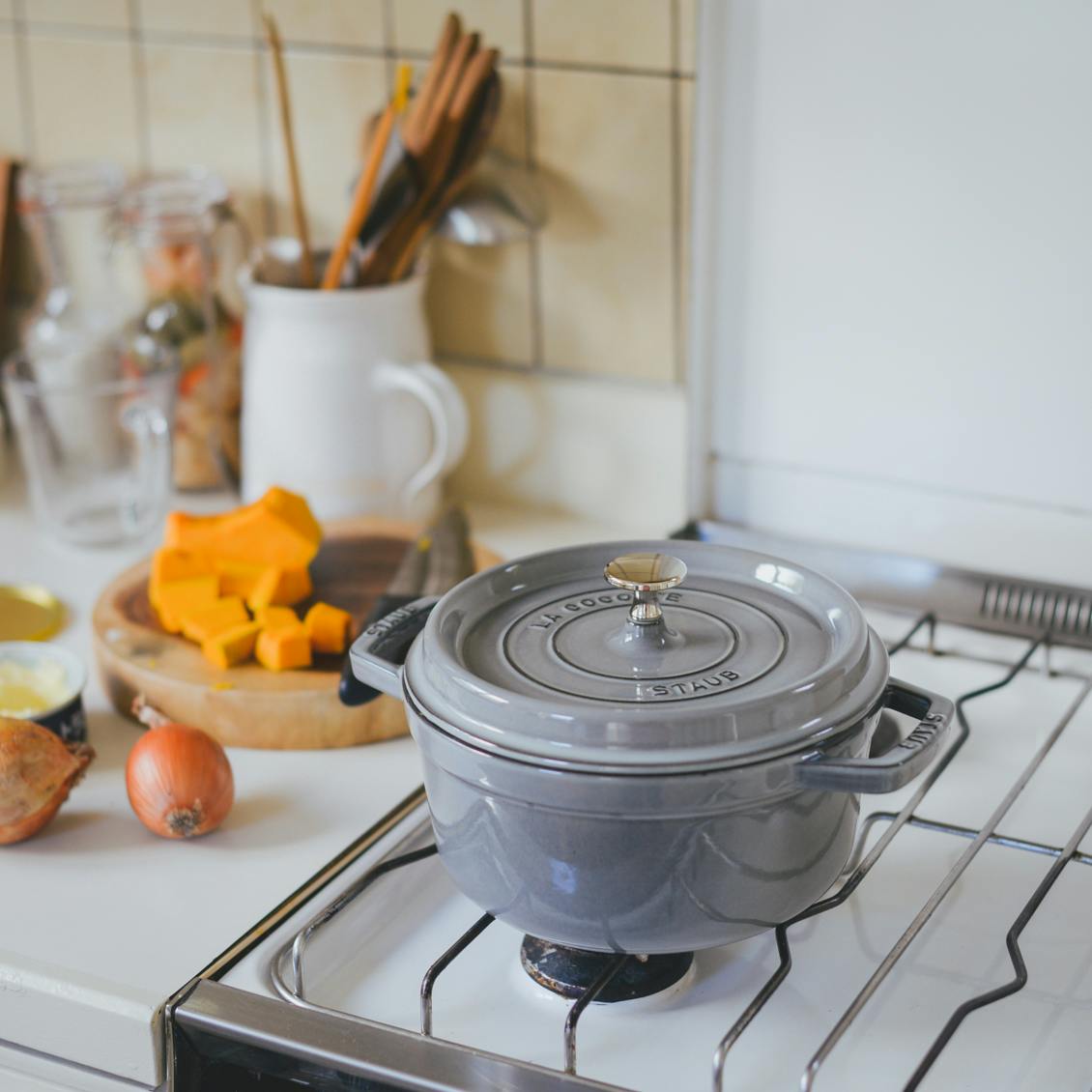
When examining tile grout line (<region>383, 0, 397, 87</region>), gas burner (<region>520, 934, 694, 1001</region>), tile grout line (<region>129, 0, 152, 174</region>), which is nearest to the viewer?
gas burner (<region>520, 934, 694, 1001</region>)

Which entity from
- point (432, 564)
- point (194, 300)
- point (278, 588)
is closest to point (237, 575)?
point (278, 588)

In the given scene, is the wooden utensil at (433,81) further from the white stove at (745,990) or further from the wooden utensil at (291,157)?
the white stove at (745,990)

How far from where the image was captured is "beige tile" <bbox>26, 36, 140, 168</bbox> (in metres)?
1.29

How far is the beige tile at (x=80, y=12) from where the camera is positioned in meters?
1.26

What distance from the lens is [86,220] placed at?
4.36 feet

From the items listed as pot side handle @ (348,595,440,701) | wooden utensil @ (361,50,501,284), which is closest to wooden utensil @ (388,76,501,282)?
wooden utensil @ (361,50,501,284)

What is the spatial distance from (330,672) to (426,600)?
20 centimetres

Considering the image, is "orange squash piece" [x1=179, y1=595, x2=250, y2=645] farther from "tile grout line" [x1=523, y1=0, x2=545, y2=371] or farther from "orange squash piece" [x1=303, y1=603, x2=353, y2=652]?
"tile grout line" [x1=523, y1=0, x2=545, y2=371]

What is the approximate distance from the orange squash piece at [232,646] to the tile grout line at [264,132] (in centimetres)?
49

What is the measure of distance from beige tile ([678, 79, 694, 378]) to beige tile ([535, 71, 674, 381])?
0.03 ft

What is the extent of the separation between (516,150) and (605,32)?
116 millimetres

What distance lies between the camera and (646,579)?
0.60 m

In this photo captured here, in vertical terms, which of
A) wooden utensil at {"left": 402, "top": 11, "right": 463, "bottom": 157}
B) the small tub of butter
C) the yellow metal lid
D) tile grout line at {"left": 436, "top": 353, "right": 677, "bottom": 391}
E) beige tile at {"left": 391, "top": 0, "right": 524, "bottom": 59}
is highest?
beige tile at {"left": 391, "top": 0, "right": 524, "bottom": 59}

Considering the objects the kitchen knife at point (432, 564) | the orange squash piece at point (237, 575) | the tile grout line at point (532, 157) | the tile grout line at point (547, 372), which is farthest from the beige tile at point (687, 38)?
the orange squash piece at point (237, 575)
